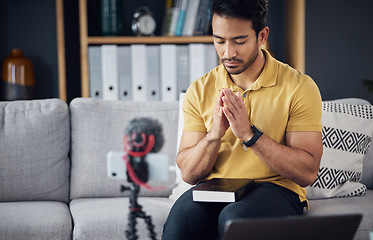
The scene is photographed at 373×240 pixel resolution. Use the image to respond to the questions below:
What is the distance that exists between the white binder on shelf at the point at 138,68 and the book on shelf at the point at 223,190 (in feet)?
3.83

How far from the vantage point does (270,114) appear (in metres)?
1.44

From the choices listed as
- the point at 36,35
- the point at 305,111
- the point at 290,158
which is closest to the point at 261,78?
the point at 305,111

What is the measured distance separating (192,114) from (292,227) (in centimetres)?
76

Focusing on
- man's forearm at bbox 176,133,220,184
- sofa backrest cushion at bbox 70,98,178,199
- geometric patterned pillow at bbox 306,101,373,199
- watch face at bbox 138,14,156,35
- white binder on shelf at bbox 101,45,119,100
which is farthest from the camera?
watch face at bbox 138,14,156,35

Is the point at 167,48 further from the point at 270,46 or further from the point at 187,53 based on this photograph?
the point at 270,46

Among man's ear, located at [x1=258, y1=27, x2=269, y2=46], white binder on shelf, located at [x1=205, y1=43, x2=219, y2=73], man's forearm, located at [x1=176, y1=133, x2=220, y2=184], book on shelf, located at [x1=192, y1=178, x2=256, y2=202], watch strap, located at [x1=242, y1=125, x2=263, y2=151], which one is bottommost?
book on shelf, located at [x1=192, y1=178, x2=256, y2=202]

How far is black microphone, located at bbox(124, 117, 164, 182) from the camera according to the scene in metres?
0.55

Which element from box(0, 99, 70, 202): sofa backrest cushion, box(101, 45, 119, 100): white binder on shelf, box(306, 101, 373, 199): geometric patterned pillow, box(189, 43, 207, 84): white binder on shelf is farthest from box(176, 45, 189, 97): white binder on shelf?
box(306, 101, 373, 199): geometric patterned pillow

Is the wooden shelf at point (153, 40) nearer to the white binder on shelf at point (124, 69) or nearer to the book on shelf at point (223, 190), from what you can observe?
the white binder on shelf at point (124, 69)

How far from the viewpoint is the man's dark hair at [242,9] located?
4.66 ft

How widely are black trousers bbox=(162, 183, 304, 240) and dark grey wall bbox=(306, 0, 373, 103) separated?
5.20 ft

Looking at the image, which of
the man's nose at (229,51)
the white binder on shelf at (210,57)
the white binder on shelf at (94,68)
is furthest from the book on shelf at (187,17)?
the man's nose at (229,51)

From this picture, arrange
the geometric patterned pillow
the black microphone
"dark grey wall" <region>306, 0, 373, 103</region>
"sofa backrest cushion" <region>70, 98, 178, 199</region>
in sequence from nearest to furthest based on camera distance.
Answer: the black microphone, the geometric patterned pillow, "sofa backrest cushion" <region>70, 98, 178, 199</region>, "dark grey wall" <region>306, 0, 373, 103</region>

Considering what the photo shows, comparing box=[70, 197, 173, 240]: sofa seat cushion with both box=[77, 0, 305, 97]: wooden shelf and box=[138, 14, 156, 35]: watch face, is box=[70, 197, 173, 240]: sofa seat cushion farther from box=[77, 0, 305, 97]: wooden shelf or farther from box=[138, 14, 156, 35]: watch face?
box=[138, 14, 156, 35]: watch face
